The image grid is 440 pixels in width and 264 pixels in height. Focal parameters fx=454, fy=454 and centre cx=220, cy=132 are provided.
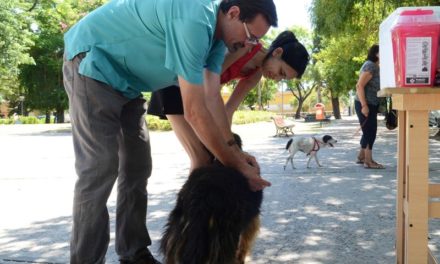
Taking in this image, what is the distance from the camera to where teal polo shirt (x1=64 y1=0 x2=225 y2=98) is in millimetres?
2070

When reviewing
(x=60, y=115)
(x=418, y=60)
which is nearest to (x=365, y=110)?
(x=418, y=60)

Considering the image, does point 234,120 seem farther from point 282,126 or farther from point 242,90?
point 242,90

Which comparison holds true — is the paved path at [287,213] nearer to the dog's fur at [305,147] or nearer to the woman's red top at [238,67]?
the dog's fur at [305,147]

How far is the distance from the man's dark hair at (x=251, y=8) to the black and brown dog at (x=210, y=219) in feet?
2.53

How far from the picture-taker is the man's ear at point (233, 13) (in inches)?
88.9

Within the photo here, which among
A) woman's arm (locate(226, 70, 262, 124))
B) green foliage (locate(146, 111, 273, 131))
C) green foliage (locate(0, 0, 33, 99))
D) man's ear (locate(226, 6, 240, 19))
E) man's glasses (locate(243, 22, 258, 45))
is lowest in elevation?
green foliage (locate(146, 111, 273, 131))

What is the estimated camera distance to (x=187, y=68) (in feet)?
6.81

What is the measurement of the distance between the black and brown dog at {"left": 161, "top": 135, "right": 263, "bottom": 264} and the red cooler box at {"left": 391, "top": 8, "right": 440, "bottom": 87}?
977 mm

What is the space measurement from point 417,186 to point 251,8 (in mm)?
1169

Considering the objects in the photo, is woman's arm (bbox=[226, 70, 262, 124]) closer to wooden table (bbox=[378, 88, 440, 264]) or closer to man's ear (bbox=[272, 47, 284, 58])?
man's ear (bbox=[272, 47, 284, 58])

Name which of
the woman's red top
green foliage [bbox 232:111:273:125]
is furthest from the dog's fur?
green foliage [bbox 232:111:273:125]

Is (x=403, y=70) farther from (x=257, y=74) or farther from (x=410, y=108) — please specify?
(x=257, y=74)

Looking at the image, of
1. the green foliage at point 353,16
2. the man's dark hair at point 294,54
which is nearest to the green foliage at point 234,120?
the green foliage at point 353,16

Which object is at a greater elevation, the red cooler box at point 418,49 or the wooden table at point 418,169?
the red cooler box at point 418,49
